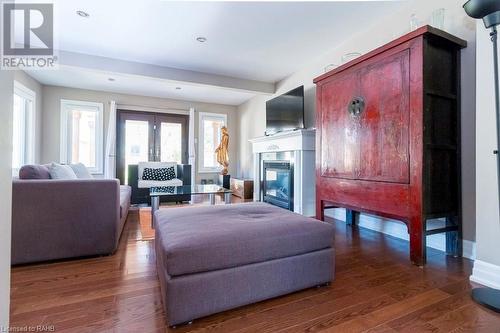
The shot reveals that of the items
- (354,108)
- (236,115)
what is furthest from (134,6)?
(236,115)

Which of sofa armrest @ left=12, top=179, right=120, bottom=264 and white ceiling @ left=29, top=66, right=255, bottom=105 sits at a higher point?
white ceiling @ left=29, top=66, right=255, bottom=105

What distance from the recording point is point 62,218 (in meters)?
1.84

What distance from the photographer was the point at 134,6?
2.47m

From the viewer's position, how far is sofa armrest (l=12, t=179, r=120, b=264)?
5.74 feet

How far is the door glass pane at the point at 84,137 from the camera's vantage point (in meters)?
5.19

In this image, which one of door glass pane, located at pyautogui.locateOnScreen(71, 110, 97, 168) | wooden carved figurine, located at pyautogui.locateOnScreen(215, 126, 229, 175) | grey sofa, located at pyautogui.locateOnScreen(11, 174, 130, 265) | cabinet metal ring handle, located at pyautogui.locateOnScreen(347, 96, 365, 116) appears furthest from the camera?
wooden carved figurine, located at pyautogui.locateOnScreen(215, 126, 229, 175)

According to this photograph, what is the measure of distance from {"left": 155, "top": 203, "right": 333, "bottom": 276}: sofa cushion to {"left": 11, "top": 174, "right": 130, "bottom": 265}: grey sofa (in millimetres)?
618

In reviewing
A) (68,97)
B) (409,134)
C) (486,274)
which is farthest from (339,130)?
(68,97)

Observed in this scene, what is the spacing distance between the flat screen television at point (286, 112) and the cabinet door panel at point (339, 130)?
0.99 metres

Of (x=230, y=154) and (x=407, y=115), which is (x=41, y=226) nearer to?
(x=407, y=115)

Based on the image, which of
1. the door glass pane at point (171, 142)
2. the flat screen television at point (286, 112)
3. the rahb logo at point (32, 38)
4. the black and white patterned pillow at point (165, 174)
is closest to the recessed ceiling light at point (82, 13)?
the rahb logo at point (32, 38)

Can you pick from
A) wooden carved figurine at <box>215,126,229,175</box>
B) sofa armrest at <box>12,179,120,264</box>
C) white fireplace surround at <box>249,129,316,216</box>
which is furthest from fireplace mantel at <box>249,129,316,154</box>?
sofa armrest at <box>12,179,120,264</box>

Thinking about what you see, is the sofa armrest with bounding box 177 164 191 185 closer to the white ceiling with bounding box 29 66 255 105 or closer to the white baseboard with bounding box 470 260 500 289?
the white ceiling with bounding box 29 66 255 105

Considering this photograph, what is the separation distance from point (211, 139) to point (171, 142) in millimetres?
985
